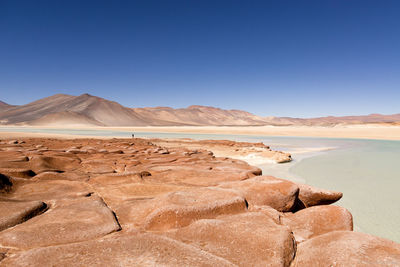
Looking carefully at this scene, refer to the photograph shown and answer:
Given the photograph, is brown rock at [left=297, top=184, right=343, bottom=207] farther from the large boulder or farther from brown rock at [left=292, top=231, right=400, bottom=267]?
brown rock at [left=292, top=231, right=400, bottom=267]

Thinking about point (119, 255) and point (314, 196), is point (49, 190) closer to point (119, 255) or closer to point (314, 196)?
point (119, 255)

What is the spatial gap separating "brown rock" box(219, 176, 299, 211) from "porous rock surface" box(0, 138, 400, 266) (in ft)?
0.05

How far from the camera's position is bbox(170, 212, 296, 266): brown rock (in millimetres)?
1970

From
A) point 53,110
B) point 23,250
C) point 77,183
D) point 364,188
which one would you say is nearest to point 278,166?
point 364,188

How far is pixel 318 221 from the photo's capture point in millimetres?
3006

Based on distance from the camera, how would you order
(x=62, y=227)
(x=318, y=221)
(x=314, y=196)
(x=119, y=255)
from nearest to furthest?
(x=119, y=255)
(x=62, y=227)
(x=318, y=221)
(x=314, y=196)

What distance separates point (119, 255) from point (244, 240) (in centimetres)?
111

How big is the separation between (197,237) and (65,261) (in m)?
1.12

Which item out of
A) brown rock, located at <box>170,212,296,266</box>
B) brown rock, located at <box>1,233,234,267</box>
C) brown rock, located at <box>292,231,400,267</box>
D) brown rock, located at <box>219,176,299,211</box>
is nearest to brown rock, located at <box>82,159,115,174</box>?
brown rock, located at <box>219,176,299,211</box>

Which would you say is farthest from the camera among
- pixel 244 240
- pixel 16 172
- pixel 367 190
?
pixel 367 190

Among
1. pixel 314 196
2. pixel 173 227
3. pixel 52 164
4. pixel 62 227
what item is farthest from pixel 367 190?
pixel 52 164

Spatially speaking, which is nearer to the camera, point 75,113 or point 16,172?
point 16,172

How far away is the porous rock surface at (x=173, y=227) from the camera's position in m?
1.88

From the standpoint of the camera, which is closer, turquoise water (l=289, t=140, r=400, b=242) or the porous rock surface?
the porous rock surface
